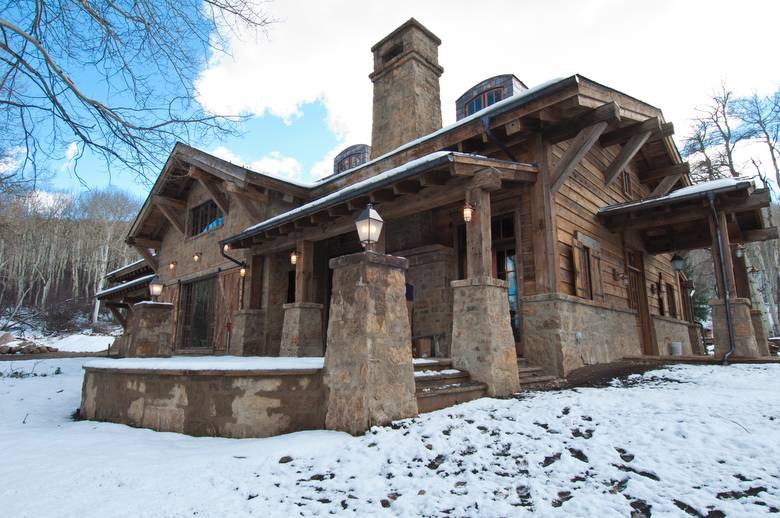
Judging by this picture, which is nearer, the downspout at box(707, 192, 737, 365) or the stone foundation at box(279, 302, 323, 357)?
the downspout at box(707, 192, 737, 365)

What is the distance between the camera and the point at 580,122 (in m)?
7.42

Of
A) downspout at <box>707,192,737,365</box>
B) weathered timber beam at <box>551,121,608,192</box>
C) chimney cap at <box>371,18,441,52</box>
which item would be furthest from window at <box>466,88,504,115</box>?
downspout at <box>707,192,737,365</box>

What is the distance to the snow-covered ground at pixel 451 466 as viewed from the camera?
2.87 metres

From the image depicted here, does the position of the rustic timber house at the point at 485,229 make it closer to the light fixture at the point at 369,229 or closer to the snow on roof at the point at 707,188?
the snow on roof at the point at 707,188

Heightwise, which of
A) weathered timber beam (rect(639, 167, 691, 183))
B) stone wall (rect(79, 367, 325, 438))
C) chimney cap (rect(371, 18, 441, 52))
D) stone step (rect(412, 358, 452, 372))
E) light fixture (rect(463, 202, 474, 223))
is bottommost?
stone wall (rect(79, 367, 325, 438))

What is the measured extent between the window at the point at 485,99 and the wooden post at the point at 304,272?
6.97 m

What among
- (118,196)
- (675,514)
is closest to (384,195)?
(675,514)

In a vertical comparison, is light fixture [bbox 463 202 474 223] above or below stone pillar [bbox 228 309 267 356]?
above

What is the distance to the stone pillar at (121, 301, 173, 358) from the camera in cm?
807

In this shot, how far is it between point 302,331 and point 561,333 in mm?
5126

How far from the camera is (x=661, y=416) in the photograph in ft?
13.7

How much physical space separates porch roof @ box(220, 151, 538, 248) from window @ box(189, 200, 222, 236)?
4702mm

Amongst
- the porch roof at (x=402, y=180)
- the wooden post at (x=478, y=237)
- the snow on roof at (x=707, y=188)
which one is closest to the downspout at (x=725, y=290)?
the snow on roof at (x=707, y=188)

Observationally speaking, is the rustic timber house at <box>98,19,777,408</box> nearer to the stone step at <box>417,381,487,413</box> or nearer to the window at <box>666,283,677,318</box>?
the window at <box>666,283,677,318</box>
